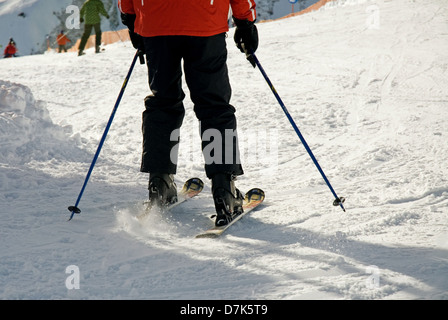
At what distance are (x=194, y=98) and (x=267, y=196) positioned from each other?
3.34 ft

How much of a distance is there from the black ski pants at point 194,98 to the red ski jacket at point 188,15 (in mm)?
43

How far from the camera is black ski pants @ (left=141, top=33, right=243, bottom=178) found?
113 inches

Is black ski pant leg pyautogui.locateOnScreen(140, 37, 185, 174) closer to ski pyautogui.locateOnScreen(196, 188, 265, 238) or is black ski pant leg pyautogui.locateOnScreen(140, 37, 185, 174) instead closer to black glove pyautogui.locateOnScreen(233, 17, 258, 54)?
black glove pyautogui.locateOnScreen(233, 17, 258, 54)

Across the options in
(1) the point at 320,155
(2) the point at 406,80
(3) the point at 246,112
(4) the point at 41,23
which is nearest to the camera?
(1) the point at 320,155

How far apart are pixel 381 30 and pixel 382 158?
254 inches

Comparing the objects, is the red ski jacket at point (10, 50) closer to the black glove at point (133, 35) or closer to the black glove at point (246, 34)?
the black glove at point (133, 35)

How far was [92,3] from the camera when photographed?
12.6m

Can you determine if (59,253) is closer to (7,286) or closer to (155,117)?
(7,286)

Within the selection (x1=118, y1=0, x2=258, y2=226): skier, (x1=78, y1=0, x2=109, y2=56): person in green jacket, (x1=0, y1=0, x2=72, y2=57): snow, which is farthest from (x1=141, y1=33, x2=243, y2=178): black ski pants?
(x1=0, y1=0, x2=72, y2=57): snow

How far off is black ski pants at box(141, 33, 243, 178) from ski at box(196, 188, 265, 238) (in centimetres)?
29

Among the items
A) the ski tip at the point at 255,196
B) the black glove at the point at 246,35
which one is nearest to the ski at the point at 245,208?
the ski tip at the point at 255,196

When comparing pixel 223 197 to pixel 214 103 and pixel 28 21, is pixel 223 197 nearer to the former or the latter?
pixel 214 103
